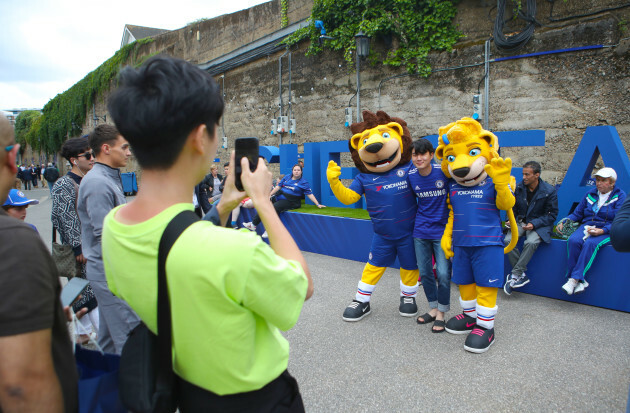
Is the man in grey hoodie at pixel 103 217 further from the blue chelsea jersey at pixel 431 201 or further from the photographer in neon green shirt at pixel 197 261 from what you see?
the blue chelsea jersey at pixel 431 201

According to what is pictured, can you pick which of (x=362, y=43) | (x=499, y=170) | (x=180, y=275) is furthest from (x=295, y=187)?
(x=180, y=275)

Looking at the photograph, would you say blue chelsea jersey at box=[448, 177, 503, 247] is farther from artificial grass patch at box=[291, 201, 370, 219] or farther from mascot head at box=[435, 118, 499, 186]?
artificial grass patch at box=[291, 201, 370, 219]

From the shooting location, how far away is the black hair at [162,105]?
1.10 metres

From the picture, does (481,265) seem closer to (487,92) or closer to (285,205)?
(285,205)

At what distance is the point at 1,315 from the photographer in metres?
0.99

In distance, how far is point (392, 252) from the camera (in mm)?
4523

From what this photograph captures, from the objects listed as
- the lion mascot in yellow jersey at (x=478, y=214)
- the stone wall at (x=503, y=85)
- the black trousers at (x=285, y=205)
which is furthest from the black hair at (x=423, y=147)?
the stone wall at (x=503, y=85)

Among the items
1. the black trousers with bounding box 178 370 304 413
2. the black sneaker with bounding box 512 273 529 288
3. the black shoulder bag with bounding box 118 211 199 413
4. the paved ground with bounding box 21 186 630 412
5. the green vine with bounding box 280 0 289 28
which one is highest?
the green vine with bounding box 280 0 289 28

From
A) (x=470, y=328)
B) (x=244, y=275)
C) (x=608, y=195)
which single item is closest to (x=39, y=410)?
(x=244, y=275)

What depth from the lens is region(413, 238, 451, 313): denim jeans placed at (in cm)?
430

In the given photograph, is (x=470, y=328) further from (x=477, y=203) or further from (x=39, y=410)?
(x=39, y=410)

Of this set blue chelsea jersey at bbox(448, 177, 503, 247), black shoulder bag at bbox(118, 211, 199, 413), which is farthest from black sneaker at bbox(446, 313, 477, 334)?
black shoulder bag at bbox(118, 211, 199, 413)

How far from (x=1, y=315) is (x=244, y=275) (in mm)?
554

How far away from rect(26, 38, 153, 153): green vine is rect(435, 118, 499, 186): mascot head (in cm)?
1988
